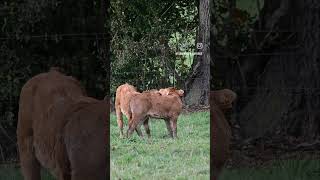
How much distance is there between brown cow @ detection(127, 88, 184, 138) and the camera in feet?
14.9

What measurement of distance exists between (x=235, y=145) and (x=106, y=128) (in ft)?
4.11

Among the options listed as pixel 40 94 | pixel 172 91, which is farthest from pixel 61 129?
pixel 172 91

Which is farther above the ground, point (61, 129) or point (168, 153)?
point (61, 129)

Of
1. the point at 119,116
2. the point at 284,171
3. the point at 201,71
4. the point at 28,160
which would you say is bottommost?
the point at 284,171

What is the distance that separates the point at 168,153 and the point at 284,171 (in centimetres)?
119

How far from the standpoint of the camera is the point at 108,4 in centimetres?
461

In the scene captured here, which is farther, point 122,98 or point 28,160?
point 28,160

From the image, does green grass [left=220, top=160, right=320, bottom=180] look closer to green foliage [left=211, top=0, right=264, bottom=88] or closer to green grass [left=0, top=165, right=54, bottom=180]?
green foliage [left=211, top=0, right=264, bottom=88]

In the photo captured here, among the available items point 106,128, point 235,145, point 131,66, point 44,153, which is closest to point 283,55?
point 235,145

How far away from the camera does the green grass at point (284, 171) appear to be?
16.7 feet

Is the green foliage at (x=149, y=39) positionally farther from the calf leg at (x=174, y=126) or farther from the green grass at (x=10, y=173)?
the green grass at (x=10, y=173)

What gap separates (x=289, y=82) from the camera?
5152 mm

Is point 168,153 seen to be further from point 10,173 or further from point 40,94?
point 10,173

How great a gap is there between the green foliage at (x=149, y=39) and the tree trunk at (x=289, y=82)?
83cm
